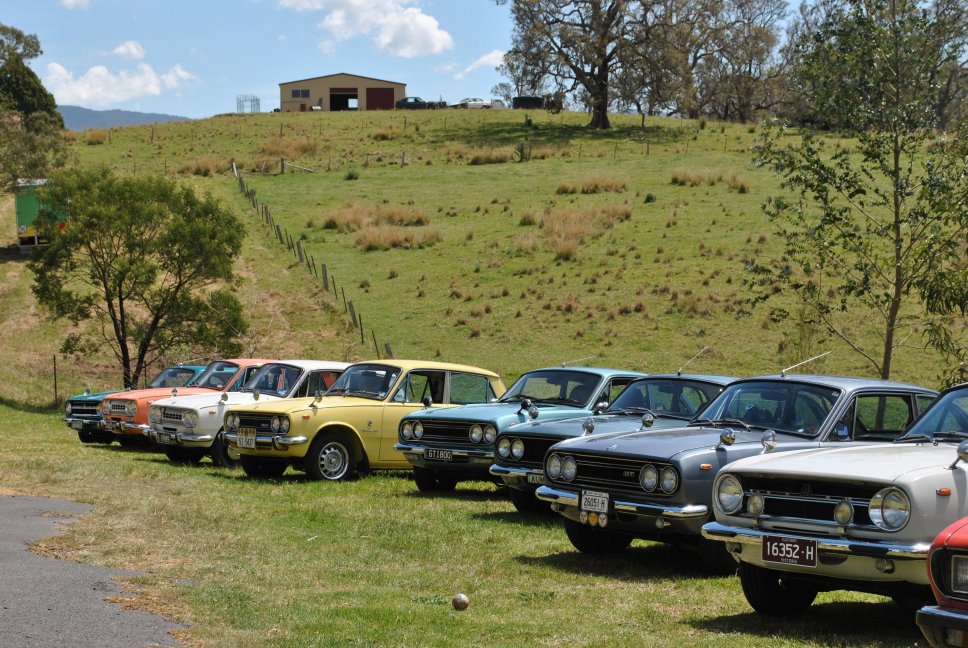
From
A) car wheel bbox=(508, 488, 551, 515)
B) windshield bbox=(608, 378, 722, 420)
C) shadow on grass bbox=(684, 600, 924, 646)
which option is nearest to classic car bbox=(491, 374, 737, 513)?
windshield bbox=(608, 378, 722, 420)

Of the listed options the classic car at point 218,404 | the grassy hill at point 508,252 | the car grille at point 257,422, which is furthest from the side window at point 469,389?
the grassy hill at point 508,252

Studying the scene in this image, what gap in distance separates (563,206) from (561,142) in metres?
22.1

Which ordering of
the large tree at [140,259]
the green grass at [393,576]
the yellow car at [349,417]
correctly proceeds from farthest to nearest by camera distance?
the large tree at [140,259]
the yellow car at [349,417]
the green grass at [393,576]

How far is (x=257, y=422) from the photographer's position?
47.6 ft

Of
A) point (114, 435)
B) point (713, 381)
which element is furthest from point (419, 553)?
point (114, 435)

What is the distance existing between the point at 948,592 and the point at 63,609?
5.01 metres

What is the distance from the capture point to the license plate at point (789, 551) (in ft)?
21.6

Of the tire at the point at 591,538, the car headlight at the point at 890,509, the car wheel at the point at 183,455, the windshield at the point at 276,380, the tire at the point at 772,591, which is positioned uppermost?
the car headlight at the point at 890,509

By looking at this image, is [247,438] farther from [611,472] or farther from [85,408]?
[85,408]

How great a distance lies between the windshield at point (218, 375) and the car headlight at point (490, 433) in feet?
23.5

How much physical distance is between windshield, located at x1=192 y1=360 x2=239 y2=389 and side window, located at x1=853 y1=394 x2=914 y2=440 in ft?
39.4

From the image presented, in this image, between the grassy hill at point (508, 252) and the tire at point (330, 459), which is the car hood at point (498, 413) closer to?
the tire at point (330, 459)

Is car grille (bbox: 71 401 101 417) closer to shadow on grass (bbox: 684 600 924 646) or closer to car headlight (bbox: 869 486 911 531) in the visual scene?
shadow on grass (bbox: 684 600 924 646)

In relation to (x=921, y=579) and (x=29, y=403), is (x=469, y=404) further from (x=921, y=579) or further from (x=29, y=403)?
(x=29, y=403)
